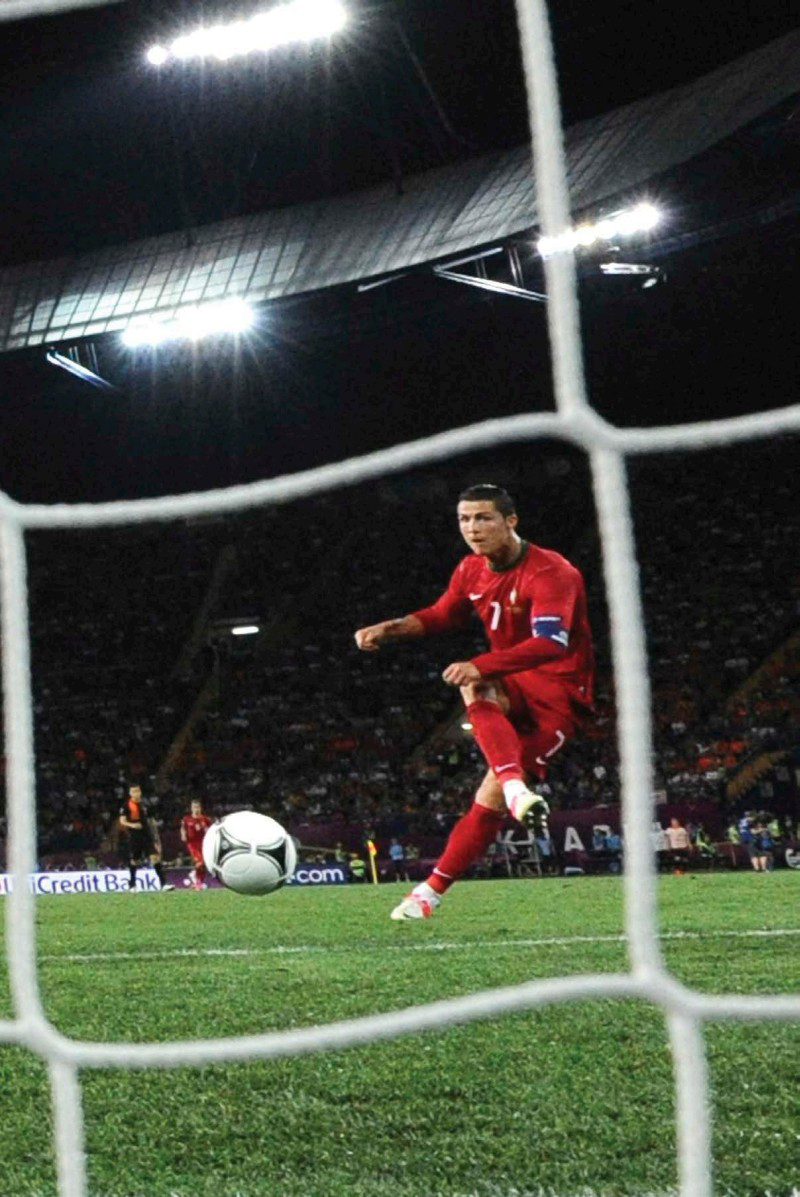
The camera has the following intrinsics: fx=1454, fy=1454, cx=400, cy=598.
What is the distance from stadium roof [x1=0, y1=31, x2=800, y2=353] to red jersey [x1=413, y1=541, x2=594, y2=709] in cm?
695

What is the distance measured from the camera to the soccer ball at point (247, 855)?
14.6ft

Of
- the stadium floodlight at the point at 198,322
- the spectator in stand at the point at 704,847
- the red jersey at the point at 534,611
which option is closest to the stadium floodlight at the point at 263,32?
the stadium floodlight at the point at 198,322

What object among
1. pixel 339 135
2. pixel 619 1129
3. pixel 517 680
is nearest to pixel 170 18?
pixel 339 135

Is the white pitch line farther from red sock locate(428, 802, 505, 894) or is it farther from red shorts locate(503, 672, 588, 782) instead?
red shorts locate(503, 672, 588, 782)

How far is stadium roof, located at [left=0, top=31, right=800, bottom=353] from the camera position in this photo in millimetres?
10180

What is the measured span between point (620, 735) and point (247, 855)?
10.6ft

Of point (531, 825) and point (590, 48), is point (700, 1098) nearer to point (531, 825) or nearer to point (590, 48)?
point (531, 825)

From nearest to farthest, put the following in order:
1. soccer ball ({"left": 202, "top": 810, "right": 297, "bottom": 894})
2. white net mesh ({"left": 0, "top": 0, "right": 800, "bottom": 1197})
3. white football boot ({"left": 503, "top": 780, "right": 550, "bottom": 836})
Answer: white net mesh ({"left": 0, "top": 0, "right": 800, "bottom": 1197}) → white football boot ({"left": 503, "top": 780, "right": 550, "bottom": 836}) → soccer ball ({"left": 202, "top": 810, "right": 297, "bottom": 894})

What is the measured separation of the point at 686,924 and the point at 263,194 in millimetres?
8797

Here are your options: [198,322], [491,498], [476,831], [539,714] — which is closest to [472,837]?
[476,831]

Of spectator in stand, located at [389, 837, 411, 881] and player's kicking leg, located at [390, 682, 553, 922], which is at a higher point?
player's kicking leg, located at [390, 682, 553, 922]

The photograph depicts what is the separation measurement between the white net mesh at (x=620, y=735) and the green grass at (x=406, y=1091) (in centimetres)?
28

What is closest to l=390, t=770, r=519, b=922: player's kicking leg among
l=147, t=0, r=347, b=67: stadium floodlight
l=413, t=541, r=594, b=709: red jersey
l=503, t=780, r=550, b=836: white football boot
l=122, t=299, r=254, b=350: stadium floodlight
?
l=503, t=780, r=550, b=836: white football boot

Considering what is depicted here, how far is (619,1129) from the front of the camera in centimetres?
191
